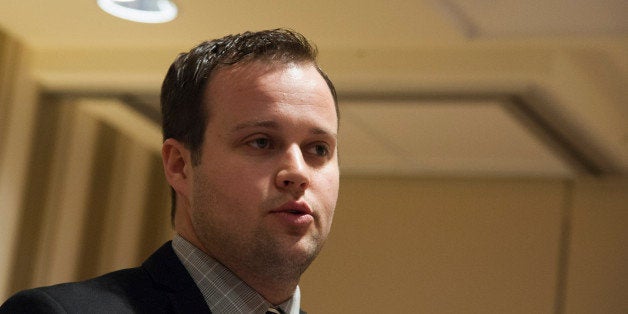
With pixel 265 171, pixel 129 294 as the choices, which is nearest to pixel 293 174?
pixel 265 171

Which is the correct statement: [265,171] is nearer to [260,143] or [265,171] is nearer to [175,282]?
[260,143]

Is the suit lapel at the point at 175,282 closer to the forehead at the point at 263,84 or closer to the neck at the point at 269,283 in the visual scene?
the neck at the point at 269,283

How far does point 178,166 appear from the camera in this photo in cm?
134

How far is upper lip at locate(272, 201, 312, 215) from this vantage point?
1.20 m

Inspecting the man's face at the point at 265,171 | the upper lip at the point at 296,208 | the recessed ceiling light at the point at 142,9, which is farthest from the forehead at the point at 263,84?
the recessed ceiling light at the point at 142,9

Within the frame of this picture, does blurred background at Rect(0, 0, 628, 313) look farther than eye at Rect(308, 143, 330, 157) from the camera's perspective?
Yes

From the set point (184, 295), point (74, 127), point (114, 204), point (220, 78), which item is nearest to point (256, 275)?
point (184, 295)

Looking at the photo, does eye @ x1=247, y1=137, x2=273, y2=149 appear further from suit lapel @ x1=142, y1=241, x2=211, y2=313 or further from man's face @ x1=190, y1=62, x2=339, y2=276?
suit lapel @ x1=142, y1=241, x2=211, y2=313

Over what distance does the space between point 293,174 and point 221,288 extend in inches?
6.6

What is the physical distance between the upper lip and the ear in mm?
157

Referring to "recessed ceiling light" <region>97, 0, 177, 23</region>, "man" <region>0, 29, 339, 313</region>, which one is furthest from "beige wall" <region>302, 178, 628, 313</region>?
"man" <region>0, 29, 339, 313</region>

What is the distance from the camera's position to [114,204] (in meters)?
3.67

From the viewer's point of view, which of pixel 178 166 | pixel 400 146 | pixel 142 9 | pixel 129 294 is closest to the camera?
pixel 129 294

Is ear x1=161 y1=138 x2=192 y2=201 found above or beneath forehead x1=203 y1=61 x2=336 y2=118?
beneath
